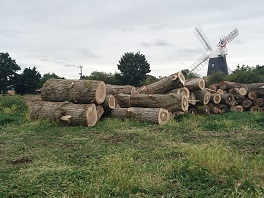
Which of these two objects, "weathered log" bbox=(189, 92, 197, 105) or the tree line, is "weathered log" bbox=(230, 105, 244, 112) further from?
the tree line

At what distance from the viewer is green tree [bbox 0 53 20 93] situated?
3875 cm

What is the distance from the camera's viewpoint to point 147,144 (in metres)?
6.67

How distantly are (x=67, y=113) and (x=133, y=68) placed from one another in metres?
30.6

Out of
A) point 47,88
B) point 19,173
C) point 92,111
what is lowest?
point 19,173

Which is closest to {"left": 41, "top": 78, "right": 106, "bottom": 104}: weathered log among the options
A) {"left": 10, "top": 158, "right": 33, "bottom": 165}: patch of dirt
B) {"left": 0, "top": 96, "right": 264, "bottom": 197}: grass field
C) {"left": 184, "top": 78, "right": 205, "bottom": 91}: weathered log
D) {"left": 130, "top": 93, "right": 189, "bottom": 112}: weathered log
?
{"left": 130, "top": 93, "right": 189, "bottom": 112}: weathered log

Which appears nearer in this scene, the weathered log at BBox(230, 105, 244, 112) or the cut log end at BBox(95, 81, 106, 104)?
the cut log end at BBox(95, 81, 106, 104)

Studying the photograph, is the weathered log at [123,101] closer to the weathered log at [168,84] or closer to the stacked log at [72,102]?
the stacked log at [72,102]

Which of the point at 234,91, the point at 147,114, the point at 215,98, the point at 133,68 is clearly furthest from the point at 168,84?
the point at 133,68

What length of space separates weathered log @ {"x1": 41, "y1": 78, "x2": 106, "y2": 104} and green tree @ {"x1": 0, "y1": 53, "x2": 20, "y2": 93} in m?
29.5

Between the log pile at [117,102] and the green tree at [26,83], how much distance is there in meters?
25.6

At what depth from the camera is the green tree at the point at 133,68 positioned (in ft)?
129

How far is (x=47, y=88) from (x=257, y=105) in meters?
10.7

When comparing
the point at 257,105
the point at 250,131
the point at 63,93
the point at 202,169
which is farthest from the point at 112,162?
the point at 257,105

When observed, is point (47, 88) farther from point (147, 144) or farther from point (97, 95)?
point (147, 144)
